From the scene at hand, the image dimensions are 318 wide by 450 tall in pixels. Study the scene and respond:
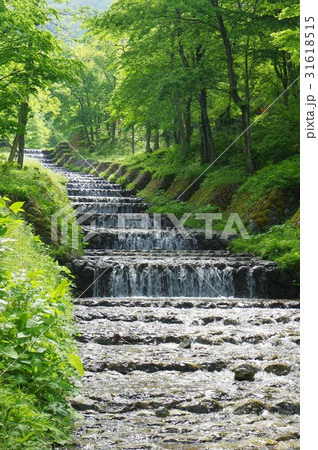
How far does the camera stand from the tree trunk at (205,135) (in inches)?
894

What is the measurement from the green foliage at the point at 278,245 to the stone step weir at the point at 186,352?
13.7 inches

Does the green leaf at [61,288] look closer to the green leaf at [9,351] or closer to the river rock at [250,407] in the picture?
the green leaf at [9,351]

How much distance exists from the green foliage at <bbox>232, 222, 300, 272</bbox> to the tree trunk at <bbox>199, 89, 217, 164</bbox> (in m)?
8.00

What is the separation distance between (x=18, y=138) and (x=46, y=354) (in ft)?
62.6

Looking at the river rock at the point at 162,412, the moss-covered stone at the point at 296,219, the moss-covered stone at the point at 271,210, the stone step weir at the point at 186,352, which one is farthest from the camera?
the moss-covered stone at the point at 271,210

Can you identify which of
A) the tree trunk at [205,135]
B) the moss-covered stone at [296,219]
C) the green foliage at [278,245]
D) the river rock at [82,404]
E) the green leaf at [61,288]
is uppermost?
the tree trunk at [205,135]

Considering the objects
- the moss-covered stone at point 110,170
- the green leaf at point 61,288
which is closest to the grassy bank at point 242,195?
the moss-covered stone at point 110,170

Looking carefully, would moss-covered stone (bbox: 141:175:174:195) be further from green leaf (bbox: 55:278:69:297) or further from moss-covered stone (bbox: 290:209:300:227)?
green leaf (bbox: 55:278:69:297)

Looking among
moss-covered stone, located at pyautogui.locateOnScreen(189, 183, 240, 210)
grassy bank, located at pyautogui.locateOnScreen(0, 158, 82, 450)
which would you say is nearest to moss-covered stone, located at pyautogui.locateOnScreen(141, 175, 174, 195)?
moss-covered stone, located at pyautogui.locateOnScreen(189, 183, 240, 210)

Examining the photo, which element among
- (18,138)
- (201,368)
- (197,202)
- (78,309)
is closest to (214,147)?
(197,202)

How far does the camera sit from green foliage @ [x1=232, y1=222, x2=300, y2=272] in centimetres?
1298

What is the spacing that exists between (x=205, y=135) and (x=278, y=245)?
35.6ft
